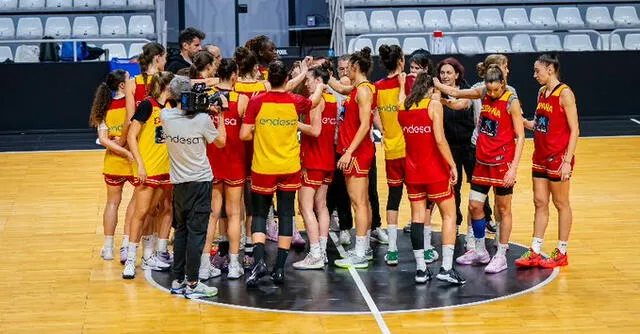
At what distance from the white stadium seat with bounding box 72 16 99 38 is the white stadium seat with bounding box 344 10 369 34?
4298mm

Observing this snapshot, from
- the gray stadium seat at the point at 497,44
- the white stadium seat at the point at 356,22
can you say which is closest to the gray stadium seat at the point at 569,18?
the gray stadium seat at the point at 497,44

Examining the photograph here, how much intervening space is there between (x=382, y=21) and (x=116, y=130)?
10711 mm

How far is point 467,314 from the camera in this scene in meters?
8.01

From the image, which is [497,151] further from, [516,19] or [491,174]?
[516,19]

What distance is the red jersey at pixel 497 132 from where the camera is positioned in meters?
8.87

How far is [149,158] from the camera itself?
8914 mm

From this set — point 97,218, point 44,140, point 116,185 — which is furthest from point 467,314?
point 44,140

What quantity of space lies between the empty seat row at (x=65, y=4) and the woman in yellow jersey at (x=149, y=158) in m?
10.7

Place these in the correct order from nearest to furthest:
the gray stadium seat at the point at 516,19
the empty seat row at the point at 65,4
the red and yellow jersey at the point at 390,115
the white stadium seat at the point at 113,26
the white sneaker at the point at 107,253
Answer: the red and yellow jersey at the point at 390,115 → the white sneaker at the point at 107,253 → the white stadium seat at the point at 113,26 → the empty seat row at the point at 65,4 → the gray stadium seat at the point at 516,19

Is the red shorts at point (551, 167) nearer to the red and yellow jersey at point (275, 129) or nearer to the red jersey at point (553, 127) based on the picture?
the red jersey at point (553, 127)

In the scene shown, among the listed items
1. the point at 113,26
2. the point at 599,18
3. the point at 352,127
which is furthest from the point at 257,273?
the point at 599,18

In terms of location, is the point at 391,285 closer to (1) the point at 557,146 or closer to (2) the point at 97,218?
(1) the point at 557,146

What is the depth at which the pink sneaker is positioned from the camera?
905 centimetres

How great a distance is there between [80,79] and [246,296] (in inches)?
371
